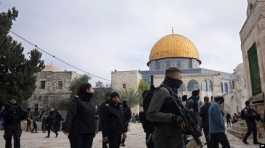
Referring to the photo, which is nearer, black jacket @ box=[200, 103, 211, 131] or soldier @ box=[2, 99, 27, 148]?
soldier @ box=[2, 99, 27, 148]

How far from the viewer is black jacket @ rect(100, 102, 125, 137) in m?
6.20

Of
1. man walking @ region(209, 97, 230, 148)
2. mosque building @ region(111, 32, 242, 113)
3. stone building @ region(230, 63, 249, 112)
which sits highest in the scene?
mosque building @ region(111, 32, 242, 113)

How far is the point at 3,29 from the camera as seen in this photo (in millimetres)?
19766

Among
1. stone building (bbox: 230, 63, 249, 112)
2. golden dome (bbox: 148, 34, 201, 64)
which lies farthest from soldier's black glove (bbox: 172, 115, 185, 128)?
golden dome (bbox: 148, 34, 201, 64)

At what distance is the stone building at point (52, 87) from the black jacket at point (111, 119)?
3819cm

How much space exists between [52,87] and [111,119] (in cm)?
4002

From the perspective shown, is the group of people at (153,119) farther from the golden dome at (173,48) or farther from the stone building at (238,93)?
the golden dome at (173,48)

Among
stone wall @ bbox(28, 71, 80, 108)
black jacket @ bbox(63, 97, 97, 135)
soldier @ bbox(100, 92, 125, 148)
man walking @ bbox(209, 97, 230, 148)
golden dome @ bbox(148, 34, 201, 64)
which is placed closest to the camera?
black jacket @ bbox(63, 97, 97, 135)

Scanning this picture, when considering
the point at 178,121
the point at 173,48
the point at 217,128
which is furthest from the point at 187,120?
the point at 173,48

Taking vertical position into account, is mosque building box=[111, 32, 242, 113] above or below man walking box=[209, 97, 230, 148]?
above

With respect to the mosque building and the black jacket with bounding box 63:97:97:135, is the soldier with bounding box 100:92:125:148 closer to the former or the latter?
the black jacket with bounding box 63:97:97:135

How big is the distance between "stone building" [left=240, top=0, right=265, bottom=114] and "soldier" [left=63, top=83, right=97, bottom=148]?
6.39 metres

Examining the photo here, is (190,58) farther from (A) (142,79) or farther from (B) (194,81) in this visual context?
(A) (142,79)

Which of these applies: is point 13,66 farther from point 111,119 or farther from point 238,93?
point 238,93
